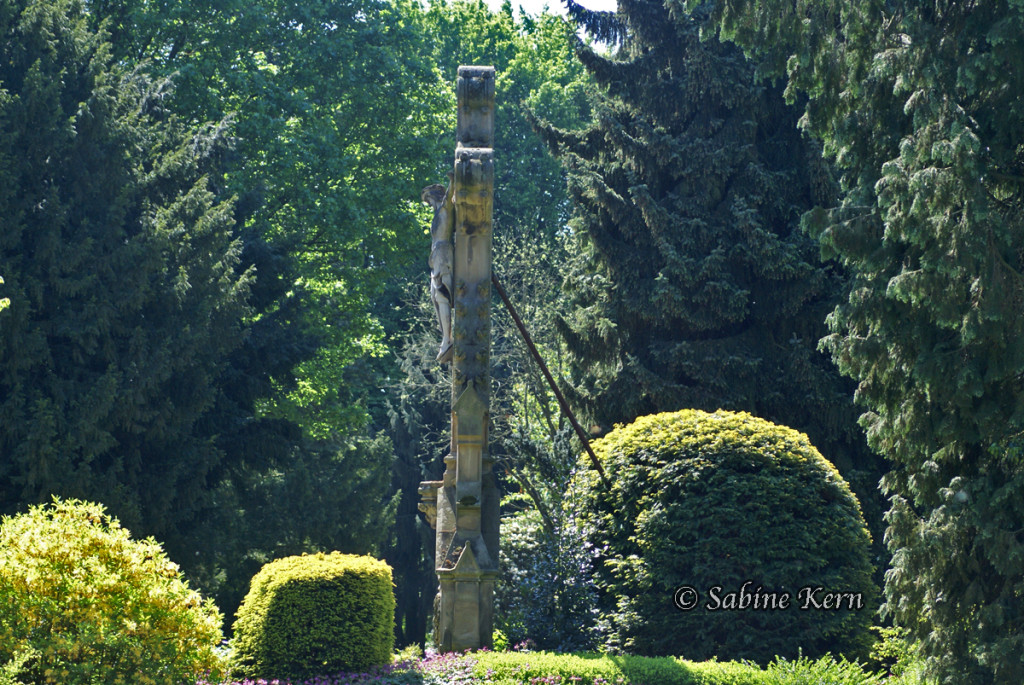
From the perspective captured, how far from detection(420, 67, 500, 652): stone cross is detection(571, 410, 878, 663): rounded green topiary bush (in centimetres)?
208

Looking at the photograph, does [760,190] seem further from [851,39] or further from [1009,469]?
[1009,469]

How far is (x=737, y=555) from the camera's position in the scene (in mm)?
10805

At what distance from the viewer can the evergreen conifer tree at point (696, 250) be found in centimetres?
1619

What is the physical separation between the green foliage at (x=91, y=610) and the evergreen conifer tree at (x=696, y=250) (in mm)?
9423

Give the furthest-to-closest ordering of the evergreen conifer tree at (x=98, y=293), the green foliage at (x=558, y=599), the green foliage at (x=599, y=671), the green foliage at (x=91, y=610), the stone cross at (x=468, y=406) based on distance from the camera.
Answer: the evergreen conifer tree at (x=98, y=293) → the green foliage at (x=558, y=599) → the stone cross at (x=468, y=406) → the green foliage at (x=599, y=671) → the green foliage at (x=91, y=610)

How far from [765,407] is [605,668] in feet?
26.4

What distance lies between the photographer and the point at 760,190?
17.0 m

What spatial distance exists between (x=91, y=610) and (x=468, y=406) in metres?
3.41

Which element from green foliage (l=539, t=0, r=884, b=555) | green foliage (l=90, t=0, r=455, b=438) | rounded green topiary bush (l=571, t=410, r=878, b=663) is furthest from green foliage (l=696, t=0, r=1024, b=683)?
green foliage (l=90, t=0, r=455, b=438)

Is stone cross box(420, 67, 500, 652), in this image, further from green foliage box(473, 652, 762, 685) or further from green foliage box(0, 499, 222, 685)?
green foliage box(0, 499, 222, 685)

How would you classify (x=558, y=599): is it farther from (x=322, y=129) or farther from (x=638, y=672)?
(x=322, y=129)

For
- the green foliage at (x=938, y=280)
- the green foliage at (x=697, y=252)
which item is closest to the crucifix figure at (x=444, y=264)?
the green foliage at (x=938, y=280)

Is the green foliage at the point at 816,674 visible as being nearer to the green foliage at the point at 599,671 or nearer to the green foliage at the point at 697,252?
the green foliage at the point at 599,671

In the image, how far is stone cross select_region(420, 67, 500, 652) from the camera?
368 inches
